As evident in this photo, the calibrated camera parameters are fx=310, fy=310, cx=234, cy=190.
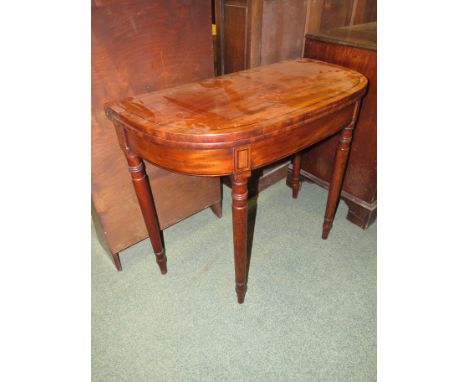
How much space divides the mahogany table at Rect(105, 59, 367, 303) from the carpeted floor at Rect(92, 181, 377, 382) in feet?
0.68

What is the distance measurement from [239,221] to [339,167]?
64 centimetres

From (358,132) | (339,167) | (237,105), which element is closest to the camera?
(237,105)

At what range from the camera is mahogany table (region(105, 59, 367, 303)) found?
0.88 metres

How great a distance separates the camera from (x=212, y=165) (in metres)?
0.92

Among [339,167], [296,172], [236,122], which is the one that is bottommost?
[296,172]

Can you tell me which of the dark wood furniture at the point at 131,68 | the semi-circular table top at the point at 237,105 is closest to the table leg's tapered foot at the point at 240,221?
the semi-circular table top at the point at 237,105

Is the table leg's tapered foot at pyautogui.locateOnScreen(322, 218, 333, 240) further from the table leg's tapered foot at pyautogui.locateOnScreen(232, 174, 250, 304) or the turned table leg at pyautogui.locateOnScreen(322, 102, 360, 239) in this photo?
the table leg's tapered foot at pyautogui.locateOnScreen(232, 174, 250, 304)

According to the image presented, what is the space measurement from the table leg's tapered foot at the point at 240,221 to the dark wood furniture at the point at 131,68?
1.85 feet

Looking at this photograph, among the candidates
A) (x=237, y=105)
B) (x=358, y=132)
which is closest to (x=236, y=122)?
(x=237, y=105)

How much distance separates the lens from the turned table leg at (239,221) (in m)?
0.98

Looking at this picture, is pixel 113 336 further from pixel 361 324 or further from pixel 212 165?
pixel 361 324

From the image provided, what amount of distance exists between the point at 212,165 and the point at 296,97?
0.39 meters

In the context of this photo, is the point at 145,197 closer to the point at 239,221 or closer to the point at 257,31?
the point at 239,221

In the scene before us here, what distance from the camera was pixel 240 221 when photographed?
41.3 inches
